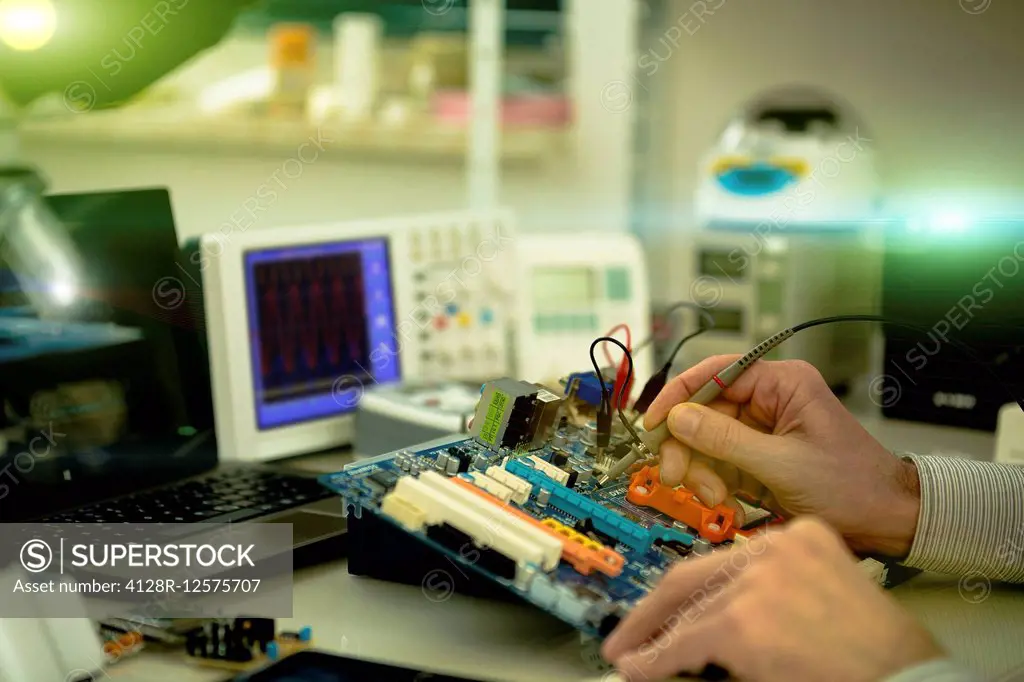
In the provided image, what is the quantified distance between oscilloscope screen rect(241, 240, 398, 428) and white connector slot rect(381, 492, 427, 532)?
1.78 feet

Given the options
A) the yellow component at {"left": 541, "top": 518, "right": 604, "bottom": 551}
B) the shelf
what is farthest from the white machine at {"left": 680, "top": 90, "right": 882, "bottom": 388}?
the shelf

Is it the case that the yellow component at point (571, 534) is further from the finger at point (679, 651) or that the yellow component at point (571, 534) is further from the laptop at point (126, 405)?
the laptop at point (126, 405)

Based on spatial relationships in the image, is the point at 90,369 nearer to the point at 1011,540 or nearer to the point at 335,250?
the point at 335,250

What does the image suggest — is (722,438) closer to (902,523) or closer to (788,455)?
(788,455)

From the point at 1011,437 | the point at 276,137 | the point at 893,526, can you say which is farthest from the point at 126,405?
the point at 276,137

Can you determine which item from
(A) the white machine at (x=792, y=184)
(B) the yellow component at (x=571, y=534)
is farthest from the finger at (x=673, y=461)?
(A) the white machine at (x=792, y=184)

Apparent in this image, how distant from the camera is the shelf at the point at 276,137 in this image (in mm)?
3453

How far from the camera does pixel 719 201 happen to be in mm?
2047

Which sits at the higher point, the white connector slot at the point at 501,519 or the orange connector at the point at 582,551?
the white connector slot at the point at 501,519

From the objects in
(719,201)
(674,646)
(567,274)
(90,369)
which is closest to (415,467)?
(674,646)

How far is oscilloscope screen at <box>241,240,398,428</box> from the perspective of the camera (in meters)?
1.44

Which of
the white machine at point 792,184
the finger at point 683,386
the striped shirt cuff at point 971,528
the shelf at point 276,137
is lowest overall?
the striped shirt cuff at point 971,528

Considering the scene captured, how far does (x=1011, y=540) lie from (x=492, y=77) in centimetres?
162

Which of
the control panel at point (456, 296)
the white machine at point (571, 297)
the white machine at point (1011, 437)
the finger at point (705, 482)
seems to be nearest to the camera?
the finger at point (705, 482)
